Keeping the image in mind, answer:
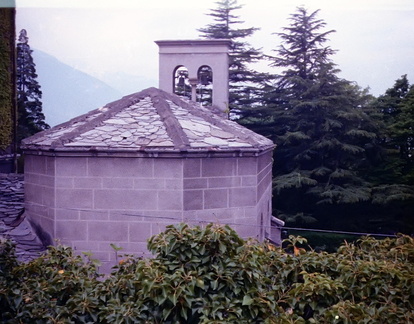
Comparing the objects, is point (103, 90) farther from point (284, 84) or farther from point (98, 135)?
point (284, 84)

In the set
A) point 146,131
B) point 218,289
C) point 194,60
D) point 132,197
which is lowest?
point 218,289

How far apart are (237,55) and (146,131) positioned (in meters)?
21.1

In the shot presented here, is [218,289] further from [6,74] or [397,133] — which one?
[397,133]


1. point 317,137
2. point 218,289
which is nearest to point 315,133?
point 317,137

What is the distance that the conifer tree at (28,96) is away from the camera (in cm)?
2106

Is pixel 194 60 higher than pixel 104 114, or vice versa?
pixel 194 60

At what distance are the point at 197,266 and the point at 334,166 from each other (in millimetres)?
19194

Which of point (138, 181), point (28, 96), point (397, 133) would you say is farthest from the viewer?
point (28, 96)

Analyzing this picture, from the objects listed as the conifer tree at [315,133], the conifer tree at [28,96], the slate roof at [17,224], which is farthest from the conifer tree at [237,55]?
the slate roof at [17,224]

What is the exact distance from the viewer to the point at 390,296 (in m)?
4.00

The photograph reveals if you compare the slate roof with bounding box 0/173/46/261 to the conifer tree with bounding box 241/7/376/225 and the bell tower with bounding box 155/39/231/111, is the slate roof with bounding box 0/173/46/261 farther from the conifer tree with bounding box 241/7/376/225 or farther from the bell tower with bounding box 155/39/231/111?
the conifer tree with bounding box 241/7/376/225

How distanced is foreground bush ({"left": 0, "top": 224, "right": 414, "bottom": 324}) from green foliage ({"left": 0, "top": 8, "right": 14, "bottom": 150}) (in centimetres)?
989

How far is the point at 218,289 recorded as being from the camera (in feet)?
13.1

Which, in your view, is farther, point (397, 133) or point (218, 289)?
point (397, 133)
